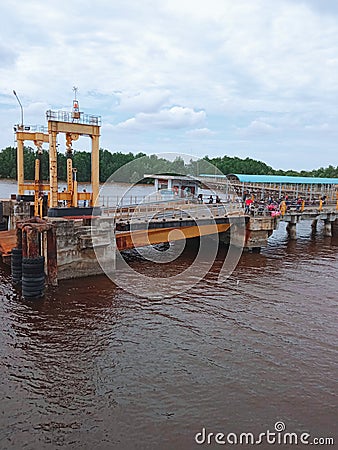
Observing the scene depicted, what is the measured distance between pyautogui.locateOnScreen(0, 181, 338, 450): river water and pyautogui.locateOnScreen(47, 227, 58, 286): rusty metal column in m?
0.63

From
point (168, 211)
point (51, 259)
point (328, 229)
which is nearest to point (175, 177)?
point (168, 211)

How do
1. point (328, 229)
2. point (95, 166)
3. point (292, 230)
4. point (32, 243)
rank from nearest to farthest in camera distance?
1. point (32, 243)
2. point (95, 166)
3. point (292, 230)
4. point (328, 229)

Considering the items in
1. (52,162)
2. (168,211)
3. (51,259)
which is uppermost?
(52,162)

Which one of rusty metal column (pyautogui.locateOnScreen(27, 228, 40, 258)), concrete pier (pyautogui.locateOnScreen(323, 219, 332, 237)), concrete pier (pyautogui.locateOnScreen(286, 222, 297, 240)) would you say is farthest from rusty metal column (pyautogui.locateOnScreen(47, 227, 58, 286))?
concrete pier (pyautogui.locateOnScreen(323, 219, 332, 237))

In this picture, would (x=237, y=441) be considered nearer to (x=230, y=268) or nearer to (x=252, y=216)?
(x=230, y=268)

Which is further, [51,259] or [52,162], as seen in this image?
[52,162]

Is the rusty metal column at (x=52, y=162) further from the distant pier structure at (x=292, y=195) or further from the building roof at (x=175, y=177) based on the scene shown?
the distant pier structure at (x=292, y=195)

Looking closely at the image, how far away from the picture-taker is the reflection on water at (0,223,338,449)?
8.80m

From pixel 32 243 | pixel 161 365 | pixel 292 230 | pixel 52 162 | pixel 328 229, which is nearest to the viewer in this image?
pixel 161 365

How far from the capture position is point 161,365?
1119cm

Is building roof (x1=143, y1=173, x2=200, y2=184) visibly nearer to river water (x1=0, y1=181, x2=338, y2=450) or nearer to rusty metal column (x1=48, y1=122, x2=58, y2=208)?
rusty metal column (x1=48, y1=122, x2=58, y2=208)

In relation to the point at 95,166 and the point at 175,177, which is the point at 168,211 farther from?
the point at 175,177

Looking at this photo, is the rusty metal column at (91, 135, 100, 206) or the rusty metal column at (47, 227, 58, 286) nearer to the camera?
the rusty metal column at (47, 227, 58, 286)

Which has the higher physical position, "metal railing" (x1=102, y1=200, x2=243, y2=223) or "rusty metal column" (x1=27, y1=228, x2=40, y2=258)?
"metal railing" (x1=102, y1=200, x2=243, y2=223)
